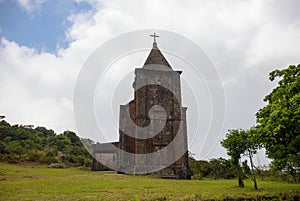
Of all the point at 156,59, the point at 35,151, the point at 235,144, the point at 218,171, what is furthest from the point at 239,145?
the point at 35,151

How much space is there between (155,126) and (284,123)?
19.5m

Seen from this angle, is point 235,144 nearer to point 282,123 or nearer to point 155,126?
point 282,123

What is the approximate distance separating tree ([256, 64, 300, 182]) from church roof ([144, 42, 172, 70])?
66.7 feet

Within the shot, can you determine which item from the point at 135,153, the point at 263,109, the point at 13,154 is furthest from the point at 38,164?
the point at 263,109

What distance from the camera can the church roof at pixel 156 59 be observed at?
32.9m

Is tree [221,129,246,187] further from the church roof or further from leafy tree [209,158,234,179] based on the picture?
the church roof

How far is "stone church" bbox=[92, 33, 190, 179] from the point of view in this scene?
28.2m

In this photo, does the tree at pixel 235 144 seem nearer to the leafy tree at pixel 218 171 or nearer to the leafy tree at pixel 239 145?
Answer: the leafy tree at pixel 239 145

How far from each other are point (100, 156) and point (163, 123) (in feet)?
67.0

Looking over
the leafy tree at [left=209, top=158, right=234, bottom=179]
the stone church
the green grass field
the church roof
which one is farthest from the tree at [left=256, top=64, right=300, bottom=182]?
the church roof

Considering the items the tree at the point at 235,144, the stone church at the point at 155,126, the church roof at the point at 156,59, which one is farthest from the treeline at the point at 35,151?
the tree at the point at 235,144

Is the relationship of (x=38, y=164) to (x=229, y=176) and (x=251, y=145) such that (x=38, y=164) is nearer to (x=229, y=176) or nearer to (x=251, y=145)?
(x=229, y=176)

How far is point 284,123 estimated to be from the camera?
1098 cm

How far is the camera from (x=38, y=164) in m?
45.5
